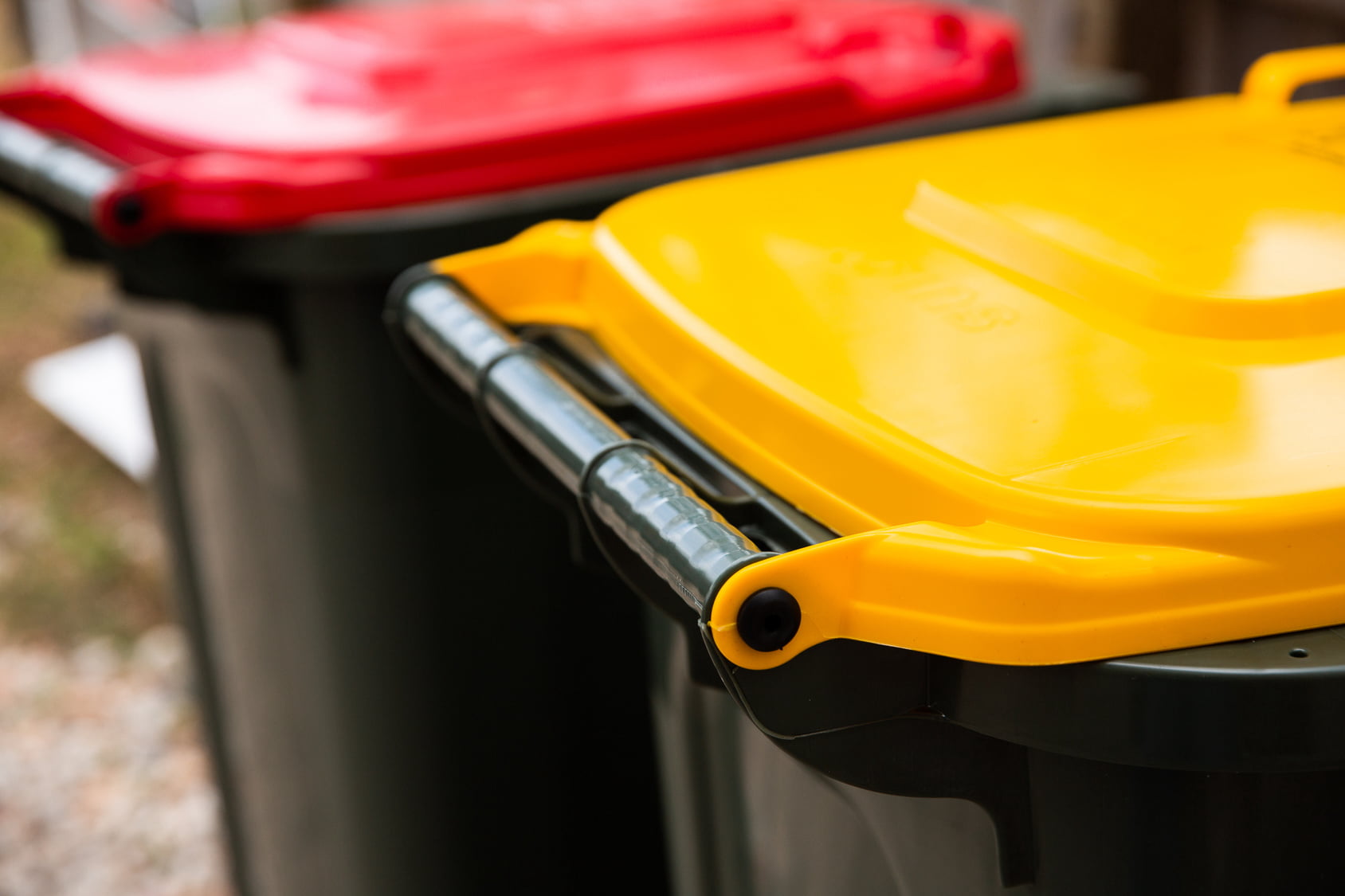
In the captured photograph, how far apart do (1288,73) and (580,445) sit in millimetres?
816

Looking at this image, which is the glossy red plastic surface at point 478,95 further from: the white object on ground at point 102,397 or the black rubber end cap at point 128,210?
the white object on ground at point 102,397

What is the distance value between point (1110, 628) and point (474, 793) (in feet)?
3.70

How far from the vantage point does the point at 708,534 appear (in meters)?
0.83

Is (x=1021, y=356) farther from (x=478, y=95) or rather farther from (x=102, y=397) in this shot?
(x=102, y=397)

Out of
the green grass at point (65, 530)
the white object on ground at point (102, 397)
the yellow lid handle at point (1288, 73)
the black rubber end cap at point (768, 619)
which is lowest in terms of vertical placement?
the green grass at point (65, 530)

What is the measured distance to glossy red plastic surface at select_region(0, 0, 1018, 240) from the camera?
1.58 metres

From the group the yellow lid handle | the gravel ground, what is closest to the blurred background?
the gravel ground

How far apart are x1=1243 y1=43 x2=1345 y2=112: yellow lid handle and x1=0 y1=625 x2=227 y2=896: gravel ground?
6.86 feet

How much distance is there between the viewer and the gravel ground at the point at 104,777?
9.57 feet

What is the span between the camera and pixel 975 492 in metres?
0.80

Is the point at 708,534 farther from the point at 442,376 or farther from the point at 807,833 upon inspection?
the point at 442,376

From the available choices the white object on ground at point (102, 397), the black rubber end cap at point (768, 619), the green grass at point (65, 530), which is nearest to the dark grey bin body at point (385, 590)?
the black rubber end cap at point (768, 619)

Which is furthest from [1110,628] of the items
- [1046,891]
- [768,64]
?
[768,64]

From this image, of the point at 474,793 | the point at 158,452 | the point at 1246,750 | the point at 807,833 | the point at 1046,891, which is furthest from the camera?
the point at 158,452
